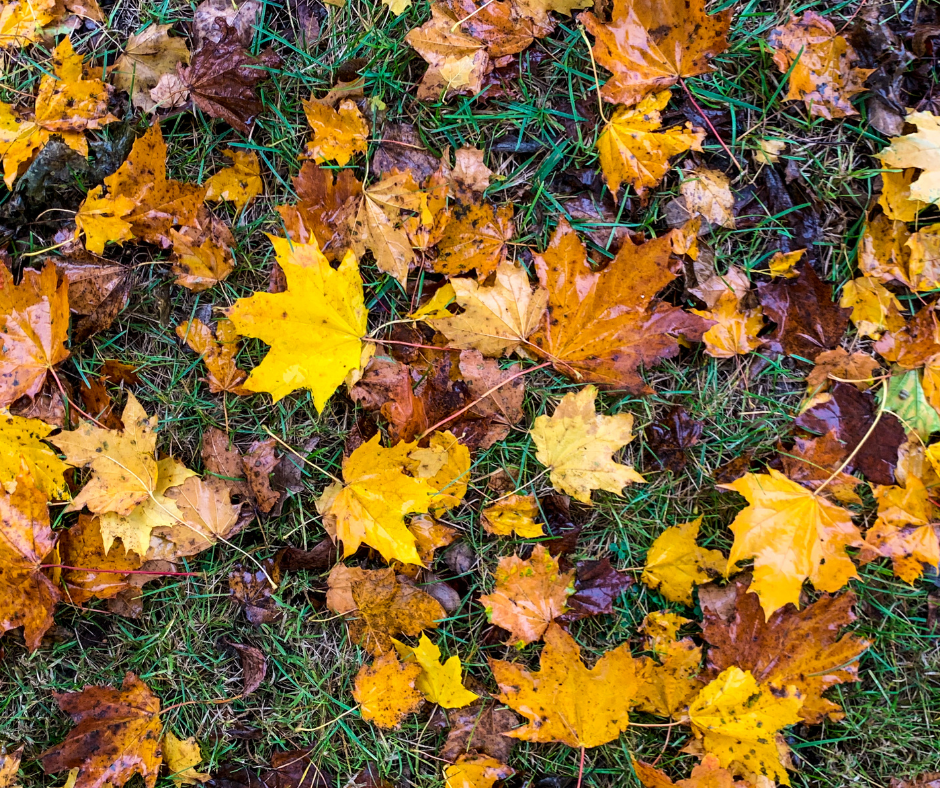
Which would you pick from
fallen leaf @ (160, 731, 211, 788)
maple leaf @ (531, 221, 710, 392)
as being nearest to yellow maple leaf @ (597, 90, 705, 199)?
maple leaf @ (531, 221, 710, 392)

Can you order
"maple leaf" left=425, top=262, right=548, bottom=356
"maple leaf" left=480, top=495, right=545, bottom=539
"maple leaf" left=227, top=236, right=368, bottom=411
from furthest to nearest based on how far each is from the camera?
"maple leaf" left=480, top=495, right=545, bottom=539 → "maple leaf" left=425, top=262, right=548, bottom=356 → "maple leaf" left=227, top=236, right=368, bottom=411

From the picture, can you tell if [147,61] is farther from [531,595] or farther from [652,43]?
[531,595]

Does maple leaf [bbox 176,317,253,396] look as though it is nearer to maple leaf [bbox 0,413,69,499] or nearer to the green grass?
the green grass

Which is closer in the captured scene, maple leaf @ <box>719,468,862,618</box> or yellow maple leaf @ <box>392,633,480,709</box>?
maple leaf @ <box>719,468,862,618</box>

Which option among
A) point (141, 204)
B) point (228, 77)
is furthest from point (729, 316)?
point (141, 204)

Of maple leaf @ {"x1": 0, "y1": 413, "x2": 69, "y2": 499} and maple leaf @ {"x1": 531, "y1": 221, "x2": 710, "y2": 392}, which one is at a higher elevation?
maple leaf @ {"x1": 531, "y1": 221, "x2": 710, "y2": 392}

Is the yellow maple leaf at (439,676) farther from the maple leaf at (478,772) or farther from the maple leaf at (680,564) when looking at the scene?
the maple leaf at (680,564)

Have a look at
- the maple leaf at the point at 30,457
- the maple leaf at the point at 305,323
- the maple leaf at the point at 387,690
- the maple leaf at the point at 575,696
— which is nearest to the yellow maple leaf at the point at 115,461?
the maple leaf at the point at 30,457
